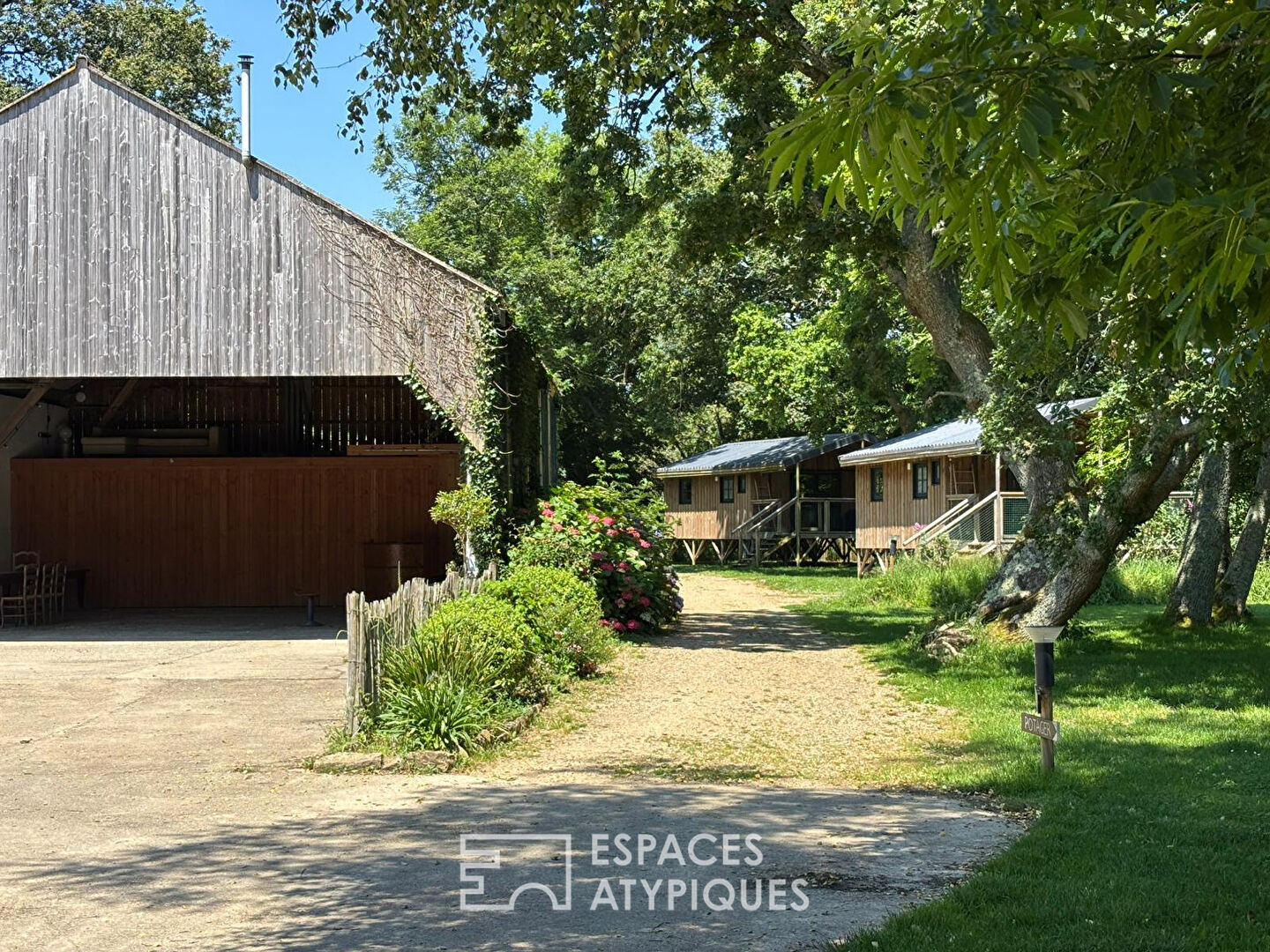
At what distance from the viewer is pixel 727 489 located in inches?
1657

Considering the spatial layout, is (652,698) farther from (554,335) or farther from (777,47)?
(554,335)

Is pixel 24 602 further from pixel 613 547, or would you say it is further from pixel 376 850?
pixel 376 850

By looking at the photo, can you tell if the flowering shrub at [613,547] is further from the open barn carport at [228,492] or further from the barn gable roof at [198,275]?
the open barn carport at [228,492]

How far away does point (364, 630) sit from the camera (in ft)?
30.3

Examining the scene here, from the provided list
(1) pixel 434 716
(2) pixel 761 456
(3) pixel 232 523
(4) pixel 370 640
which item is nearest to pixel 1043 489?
(1) pixel 434 716

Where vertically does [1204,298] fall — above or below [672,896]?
above

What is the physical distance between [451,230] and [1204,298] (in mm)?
39785

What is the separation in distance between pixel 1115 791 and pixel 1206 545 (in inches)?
424

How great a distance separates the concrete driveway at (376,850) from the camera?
5113 mm

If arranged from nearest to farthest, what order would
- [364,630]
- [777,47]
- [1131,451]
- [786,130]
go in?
[786,130] → [364,630] → [1131,451] → [777,47]

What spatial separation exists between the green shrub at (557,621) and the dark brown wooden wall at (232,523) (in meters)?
10.0

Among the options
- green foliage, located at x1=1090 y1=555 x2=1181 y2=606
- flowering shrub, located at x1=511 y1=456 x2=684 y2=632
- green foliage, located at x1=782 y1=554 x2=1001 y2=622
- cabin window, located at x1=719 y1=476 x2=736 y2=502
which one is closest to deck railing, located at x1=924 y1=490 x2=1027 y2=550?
green foliage, located at x1=782 y1=554 x2=1001 y2=622

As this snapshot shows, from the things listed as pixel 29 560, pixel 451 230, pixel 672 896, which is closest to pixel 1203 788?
pixel 672 896

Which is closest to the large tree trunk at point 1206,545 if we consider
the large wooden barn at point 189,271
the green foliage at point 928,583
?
the green foliage at point 928,583
